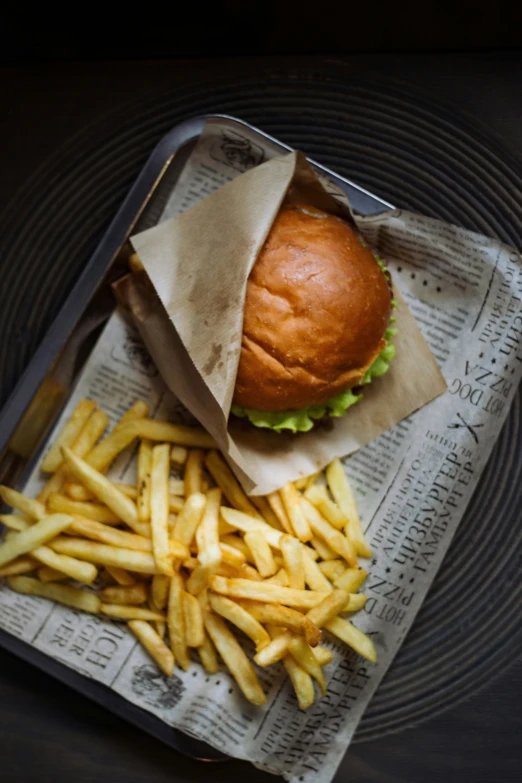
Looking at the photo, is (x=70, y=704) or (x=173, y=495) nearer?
(x=173, y=495)

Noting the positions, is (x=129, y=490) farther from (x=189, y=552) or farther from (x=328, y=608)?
(x=328, y=608)

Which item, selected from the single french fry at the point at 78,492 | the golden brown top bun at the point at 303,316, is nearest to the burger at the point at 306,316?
the golden brown top bun at the point at 303,316

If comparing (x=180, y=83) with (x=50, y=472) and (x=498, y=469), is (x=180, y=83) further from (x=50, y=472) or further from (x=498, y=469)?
(x=498, y=469)

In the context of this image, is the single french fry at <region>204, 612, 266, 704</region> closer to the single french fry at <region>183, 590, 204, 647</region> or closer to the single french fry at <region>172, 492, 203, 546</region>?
the single french fry at <region>183, 590, 204, 647</region>

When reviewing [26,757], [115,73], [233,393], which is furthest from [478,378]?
[26,757]

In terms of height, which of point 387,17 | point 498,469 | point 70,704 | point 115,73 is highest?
point 387,17

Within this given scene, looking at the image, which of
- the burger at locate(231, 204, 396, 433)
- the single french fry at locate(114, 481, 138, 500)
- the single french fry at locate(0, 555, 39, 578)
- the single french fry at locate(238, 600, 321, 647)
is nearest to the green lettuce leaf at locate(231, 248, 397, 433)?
the burger at locate(231, 204, 396, 433)

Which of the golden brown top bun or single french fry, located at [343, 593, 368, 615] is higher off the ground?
the golden brown top bun
